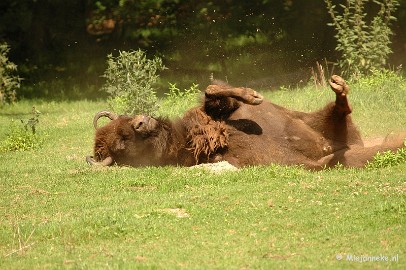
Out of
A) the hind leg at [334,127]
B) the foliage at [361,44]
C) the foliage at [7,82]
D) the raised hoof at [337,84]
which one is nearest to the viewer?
the raised hoof at [337,84]

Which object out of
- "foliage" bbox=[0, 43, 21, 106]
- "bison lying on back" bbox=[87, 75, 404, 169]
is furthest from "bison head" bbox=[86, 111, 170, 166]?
"foliage" bbox=[0, 43, 21, 106]

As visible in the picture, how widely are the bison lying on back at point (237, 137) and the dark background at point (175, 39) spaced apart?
10.3m

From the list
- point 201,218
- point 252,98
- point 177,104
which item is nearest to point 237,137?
point 252,98

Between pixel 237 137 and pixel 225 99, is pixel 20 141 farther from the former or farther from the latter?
pixel 237 137

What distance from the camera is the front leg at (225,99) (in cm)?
1066

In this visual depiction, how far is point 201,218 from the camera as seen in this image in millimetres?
8297

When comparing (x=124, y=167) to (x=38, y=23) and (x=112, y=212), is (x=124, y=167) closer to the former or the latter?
(x=112, y=212)

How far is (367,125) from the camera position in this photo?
13.7 m

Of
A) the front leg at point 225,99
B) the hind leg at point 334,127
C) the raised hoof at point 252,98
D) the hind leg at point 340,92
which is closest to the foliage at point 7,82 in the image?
the front leg at point 225,99

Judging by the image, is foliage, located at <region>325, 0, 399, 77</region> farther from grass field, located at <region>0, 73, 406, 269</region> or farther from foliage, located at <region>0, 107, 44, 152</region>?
grass field, located at <region>0, 73, 406, 269</region>

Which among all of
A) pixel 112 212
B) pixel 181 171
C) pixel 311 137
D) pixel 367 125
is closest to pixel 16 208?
pixel 112 212

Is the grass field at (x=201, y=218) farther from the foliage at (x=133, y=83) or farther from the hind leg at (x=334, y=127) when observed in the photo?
the foliage at (x=133, y=83)

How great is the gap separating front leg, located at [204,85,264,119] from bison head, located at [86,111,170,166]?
61 centimetres

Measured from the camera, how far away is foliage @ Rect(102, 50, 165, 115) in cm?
1420
